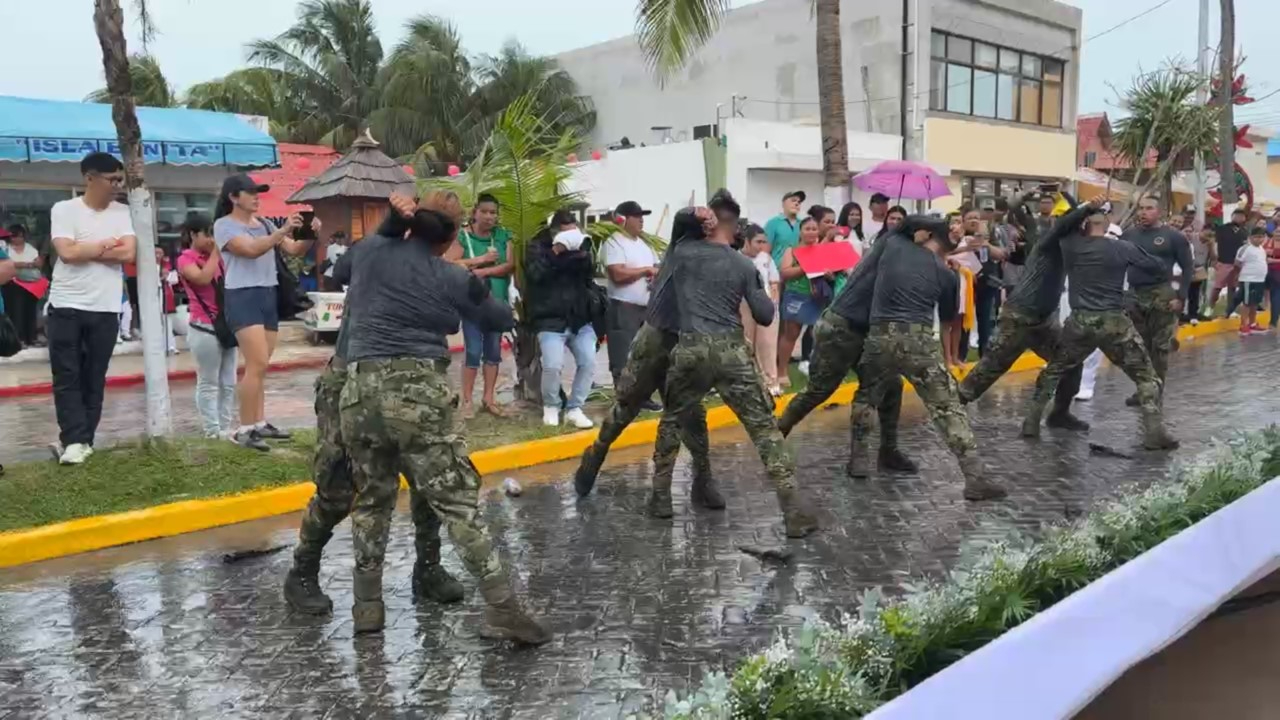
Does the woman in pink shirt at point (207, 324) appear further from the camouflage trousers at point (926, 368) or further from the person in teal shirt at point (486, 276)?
the camouflage trousers at point (926, 368)

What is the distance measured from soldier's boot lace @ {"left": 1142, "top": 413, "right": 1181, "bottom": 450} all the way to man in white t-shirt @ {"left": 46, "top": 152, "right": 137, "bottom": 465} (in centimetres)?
676

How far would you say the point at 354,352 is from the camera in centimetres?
418

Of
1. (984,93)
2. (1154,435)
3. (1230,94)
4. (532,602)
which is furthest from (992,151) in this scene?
(532,602)

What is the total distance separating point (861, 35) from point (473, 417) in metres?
19.2

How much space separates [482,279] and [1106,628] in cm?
335

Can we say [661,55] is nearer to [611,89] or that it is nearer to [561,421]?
[561,421]

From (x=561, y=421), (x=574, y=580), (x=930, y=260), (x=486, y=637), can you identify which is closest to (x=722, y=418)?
(x=561, y=421)

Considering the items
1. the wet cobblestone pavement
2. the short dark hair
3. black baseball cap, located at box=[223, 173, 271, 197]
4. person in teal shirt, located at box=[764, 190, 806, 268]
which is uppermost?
the short dark hair

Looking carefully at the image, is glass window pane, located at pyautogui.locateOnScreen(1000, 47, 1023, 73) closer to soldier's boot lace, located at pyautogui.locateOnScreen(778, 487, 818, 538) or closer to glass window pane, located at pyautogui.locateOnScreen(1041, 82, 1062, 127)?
glass window pane, located at pyautogui.locateOnScreen(1041, 82, 1062, 127)

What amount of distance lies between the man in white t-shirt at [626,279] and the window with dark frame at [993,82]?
17924 millimetres

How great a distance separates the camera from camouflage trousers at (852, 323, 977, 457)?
6.19m

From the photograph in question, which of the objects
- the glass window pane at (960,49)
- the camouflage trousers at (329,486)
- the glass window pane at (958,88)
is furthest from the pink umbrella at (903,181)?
the glass window pane at (960,49)

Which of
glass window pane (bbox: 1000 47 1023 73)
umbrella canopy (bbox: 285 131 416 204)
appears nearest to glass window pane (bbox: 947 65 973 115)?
glass window pane (bbox: 1000 47 1023 73)

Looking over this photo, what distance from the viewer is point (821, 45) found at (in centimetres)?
1114
